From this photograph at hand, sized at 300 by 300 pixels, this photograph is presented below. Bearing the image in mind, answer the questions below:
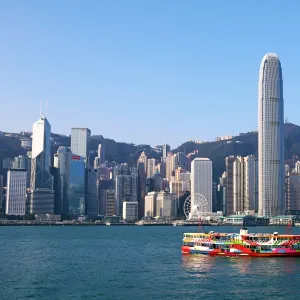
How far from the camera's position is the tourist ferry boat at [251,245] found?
289ft

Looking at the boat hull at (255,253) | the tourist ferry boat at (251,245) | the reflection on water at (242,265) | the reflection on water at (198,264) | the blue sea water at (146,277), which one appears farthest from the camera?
the tourist ferry boat at (251,245)

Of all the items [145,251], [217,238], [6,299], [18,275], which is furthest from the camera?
[145,251]

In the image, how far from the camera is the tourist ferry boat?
3472 inches

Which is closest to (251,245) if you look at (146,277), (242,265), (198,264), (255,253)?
(255,253)

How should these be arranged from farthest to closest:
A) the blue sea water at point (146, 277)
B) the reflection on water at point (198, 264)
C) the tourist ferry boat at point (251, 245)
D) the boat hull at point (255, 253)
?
the tourist ferry boat at point (251, 245) < the boat hull at point (255, 253) < the reflection on water at point (198, 264) < the blue sea water at point (146, 277)

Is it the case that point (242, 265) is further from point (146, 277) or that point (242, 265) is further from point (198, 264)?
point (146, 277)

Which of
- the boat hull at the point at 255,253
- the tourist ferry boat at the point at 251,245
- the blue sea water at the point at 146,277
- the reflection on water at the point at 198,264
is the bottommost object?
the blue sea water at the point at 146,277

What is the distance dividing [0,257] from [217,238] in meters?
33.4

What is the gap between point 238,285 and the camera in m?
63.4

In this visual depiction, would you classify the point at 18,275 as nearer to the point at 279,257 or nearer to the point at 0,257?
the point at 0,257

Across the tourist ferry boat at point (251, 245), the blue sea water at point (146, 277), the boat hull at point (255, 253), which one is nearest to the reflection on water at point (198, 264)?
the blue sea water at point (146, 277)

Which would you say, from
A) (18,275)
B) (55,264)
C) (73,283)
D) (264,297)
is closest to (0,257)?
(55,264)

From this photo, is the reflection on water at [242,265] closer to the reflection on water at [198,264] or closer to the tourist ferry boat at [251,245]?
the reflection on water at [198,264]

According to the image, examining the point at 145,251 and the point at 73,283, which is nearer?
the point at 73,283
